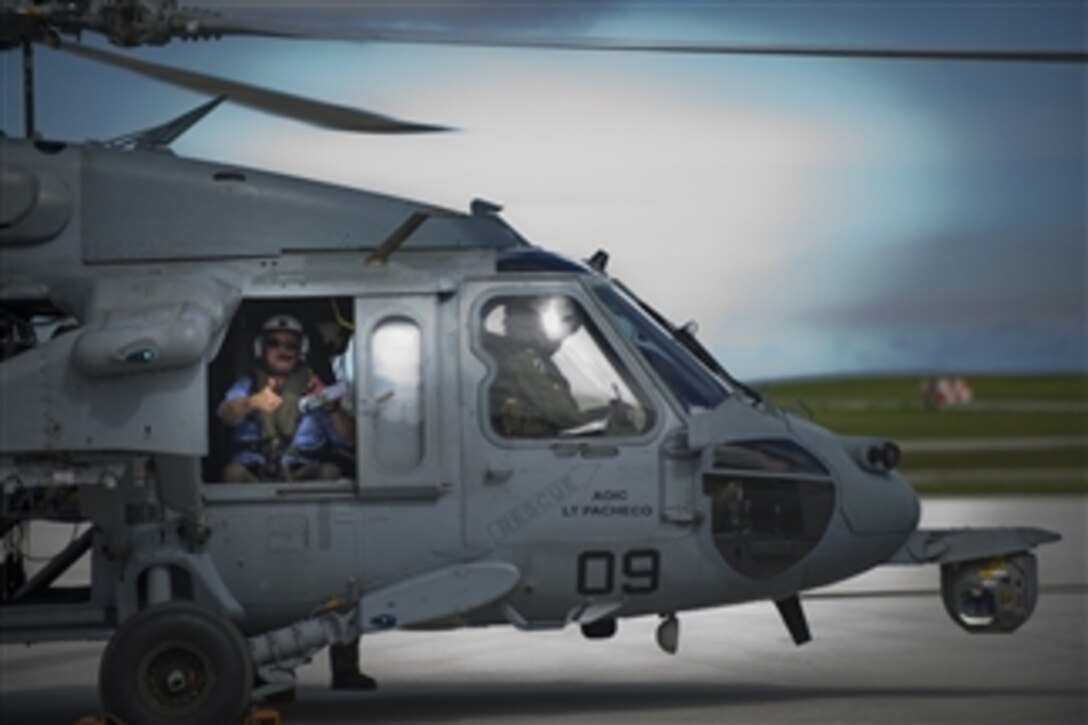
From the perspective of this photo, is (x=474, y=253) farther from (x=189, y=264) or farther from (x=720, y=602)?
(x=720, y=602)

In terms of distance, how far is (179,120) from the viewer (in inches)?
409

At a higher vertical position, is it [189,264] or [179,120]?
[179,120]

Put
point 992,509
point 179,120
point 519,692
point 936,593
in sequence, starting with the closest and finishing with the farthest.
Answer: point 179,120 < point 519,692 < point 936,593 < point 992,509

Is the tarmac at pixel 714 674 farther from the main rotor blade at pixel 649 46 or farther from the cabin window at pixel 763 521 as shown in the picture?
the main rotor blade at pixel 649 46

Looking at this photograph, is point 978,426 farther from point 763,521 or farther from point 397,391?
point 397,391

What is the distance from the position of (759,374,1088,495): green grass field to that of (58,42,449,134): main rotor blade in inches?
112

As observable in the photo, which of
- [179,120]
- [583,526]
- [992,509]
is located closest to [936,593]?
[583,526]

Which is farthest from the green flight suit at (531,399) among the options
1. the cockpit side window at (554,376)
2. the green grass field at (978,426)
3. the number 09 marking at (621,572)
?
the green grass field at (978,426)

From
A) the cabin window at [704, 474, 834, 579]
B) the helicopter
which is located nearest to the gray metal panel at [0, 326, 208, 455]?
the helicopter

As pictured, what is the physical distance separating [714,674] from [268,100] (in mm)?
4378

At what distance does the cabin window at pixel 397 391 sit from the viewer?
31.7 ft

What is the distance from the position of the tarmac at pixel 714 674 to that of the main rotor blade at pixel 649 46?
3187mm

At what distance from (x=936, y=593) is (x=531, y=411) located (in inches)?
263

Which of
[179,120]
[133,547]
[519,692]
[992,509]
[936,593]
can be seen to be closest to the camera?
[133,547]
